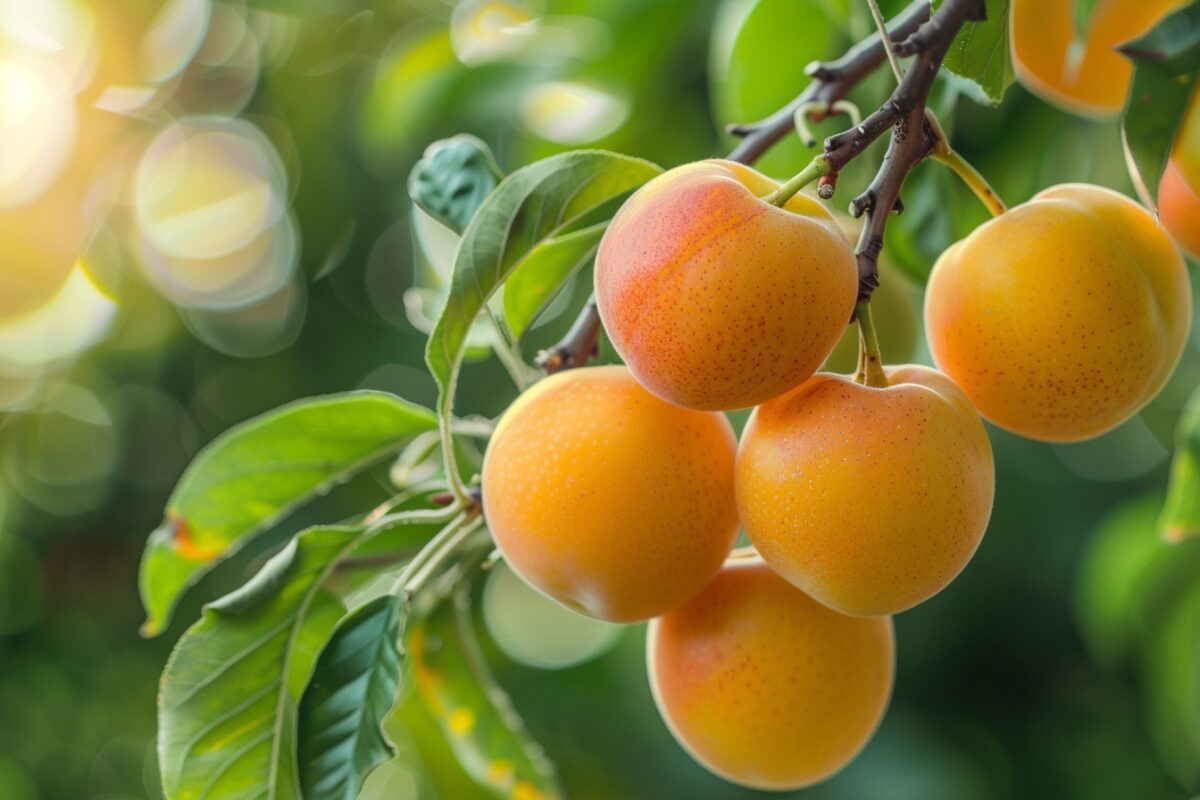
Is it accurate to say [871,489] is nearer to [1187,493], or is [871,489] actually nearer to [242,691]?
[242,691]

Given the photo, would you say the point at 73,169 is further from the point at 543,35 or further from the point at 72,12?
the point at 543,35

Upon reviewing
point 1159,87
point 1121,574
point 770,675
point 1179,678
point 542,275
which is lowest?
point 1179,678

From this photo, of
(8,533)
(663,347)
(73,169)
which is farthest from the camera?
(8,533)

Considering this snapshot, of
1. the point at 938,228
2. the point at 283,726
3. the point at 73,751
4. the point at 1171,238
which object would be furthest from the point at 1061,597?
the point at 73,751

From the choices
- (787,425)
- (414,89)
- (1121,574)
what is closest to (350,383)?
(414,89)

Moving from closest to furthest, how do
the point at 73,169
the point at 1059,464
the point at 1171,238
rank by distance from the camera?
1. the point at 1171,238
2. the point at 1059,464
3. the point at 73,169
